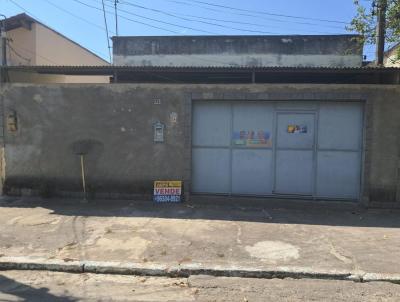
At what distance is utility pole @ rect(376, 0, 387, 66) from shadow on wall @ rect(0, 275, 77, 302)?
31.0 ft

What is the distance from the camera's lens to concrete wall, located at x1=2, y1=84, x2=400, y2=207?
9406 mm

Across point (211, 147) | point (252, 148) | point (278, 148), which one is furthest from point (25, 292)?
point (278, 148)

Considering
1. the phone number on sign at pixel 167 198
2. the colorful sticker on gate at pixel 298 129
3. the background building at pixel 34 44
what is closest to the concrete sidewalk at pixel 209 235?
the phone number on sign at pixel 167 198

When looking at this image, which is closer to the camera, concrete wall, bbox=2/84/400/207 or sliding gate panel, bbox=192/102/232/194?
concrete wall, bbox=2/84/400/207

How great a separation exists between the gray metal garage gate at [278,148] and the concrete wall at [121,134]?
28 centimetres

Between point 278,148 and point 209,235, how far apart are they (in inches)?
140

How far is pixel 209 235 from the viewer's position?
718 cm

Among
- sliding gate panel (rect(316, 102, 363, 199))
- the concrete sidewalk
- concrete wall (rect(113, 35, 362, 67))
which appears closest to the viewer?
the concrete sidewalk

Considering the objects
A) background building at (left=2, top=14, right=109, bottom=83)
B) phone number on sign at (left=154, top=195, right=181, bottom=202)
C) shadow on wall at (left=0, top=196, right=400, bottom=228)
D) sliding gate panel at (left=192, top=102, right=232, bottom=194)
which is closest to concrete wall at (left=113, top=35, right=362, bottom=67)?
background building at (left=2, top=14, right=109, bottom=83)

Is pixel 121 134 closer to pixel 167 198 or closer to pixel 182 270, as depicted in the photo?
pixel 167 198

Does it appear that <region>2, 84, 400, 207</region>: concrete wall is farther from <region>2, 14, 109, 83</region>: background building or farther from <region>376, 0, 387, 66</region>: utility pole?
<region>2, 14, 109, 83</region>: background building

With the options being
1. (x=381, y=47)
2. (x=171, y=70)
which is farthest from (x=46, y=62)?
(x=381, y=47)

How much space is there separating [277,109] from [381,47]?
5798 millimetres

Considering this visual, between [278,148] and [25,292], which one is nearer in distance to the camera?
[25,292]
